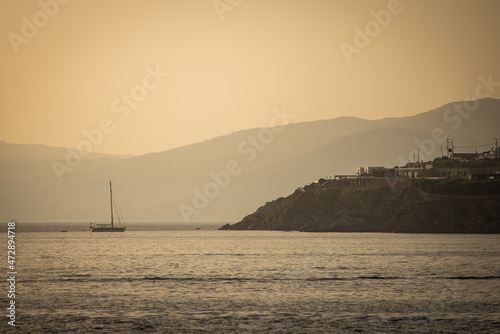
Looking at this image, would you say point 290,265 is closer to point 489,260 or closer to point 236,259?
point 236,259

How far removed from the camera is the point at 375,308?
7181 cm

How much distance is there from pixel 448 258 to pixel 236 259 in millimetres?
38287

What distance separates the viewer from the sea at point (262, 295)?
63.4m

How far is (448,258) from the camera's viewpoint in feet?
422

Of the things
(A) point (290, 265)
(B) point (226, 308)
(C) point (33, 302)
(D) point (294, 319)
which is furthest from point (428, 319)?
(A) point (290, 265)

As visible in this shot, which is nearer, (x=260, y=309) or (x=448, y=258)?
(x=260, y=309)

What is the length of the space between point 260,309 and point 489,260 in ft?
211

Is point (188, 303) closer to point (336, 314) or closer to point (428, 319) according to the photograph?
point (336, 314)

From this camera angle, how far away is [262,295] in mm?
81500

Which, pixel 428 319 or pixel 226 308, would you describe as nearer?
pixel 428 319

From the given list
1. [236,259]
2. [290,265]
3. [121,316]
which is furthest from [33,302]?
[236,259]

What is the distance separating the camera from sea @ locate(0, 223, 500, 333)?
63.4 m

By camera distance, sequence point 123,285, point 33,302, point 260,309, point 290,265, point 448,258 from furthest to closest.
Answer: point 448,258
point 290,265
point 123,285
point 33,302
point 260,309

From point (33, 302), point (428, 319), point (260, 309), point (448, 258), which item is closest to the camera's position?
point (428, 319)
